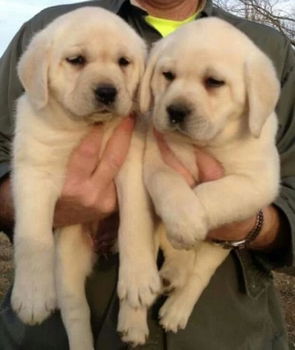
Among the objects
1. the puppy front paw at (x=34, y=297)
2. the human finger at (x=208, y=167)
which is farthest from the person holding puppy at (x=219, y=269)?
the puppy front paw at (x=34, y=297)

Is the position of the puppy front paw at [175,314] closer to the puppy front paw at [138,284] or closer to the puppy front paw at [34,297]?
the puppy front paw at [138,284]

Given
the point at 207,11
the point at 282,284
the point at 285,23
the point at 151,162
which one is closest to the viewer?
the point at 151,162

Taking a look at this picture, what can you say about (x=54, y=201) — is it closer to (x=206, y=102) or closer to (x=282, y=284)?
(x=206, y=102)

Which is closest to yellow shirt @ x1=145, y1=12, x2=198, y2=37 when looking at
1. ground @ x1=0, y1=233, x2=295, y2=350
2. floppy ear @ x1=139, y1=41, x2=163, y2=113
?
floppy ear @ x1=139, y1=41, x2=163, y2=113

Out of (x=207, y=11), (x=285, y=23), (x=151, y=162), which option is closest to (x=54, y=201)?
(x=151, y=162)

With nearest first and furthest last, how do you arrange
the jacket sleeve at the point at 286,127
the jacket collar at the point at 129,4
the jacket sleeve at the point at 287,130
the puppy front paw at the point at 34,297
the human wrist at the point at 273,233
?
the puppy front paw at the point at 34,297, the human wrist at the point at 273,233, the jacket sleeve at the point at 286,127, the jacket sleeve at the point at 287,130, the jacket collar at the point at 129,4

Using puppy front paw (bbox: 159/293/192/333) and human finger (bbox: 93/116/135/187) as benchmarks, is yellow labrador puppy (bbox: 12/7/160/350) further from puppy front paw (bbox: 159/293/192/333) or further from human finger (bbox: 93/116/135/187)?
puppy front paw (bbox: 159/293/192/333)
